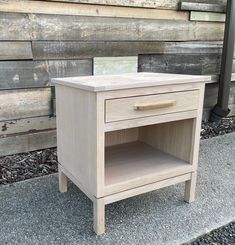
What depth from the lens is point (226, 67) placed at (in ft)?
8.93

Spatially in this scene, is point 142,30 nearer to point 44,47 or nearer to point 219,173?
point 44,47

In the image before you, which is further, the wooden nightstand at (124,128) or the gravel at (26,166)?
the gravel at (26,166)

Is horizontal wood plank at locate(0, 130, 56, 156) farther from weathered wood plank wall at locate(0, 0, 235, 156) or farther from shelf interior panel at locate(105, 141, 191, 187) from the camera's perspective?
shelf interior panel at locate(105, 141, 191, 187)

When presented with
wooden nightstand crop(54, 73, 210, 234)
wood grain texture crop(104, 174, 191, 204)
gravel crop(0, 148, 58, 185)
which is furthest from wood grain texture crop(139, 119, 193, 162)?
gravel crop(0, 148, 58, 185)

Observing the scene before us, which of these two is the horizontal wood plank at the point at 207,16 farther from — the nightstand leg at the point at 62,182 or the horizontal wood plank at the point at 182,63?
the nightstand leg at the point at 62,182

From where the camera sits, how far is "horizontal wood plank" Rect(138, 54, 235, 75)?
7.98ft

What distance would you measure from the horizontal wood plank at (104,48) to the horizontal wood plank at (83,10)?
18 cm

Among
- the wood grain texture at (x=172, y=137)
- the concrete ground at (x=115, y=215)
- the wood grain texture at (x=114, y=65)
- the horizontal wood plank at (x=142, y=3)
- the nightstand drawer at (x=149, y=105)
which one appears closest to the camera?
the nightstand drawer at (x=149, y=105)

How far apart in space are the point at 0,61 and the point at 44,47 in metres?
0.28

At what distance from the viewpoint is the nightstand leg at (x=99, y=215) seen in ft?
4.33

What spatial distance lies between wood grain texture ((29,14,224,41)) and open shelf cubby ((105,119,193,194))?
0.71 m

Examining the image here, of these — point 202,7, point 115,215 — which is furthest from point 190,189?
point 202,7

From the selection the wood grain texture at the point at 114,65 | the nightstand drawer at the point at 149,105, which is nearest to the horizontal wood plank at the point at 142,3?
the wood grain texture at the point at 114,65

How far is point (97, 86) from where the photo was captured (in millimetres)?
1183
